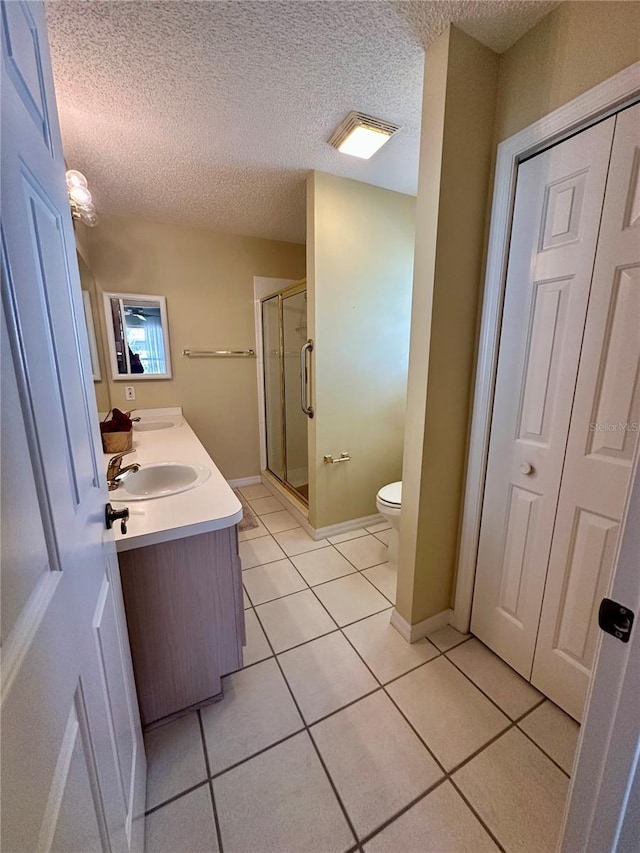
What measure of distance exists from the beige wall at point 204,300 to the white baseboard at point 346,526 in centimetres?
132

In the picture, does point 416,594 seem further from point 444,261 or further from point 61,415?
point 61,415

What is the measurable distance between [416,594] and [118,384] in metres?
2.65

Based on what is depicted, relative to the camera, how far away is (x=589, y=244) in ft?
3.50

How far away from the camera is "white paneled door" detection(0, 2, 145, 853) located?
359 mm

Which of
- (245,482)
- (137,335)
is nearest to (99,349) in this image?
(137,335)

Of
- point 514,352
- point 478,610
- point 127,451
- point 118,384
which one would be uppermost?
point 514,352

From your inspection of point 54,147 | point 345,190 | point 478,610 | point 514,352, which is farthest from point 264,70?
point 478,610

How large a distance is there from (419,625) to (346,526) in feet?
3.33

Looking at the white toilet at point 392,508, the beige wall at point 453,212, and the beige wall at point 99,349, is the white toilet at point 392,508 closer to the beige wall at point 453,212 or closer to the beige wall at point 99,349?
the beige wall at point 453,212

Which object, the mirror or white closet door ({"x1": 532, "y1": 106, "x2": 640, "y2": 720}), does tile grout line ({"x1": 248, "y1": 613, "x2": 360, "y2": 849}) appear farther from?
the mirror

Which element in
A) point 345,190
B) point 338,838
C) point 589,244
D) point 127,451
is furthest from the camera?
point 345,190

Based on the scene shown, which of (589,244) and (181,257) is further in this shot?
(181,257)

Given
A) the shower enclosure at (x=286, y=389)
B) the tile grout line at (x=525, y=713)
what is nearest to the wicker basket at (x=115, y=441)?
the shower enclosure at (x=286, y=389)

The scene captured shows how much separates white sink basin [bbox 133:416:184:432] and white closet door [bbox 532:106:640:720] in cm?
249
